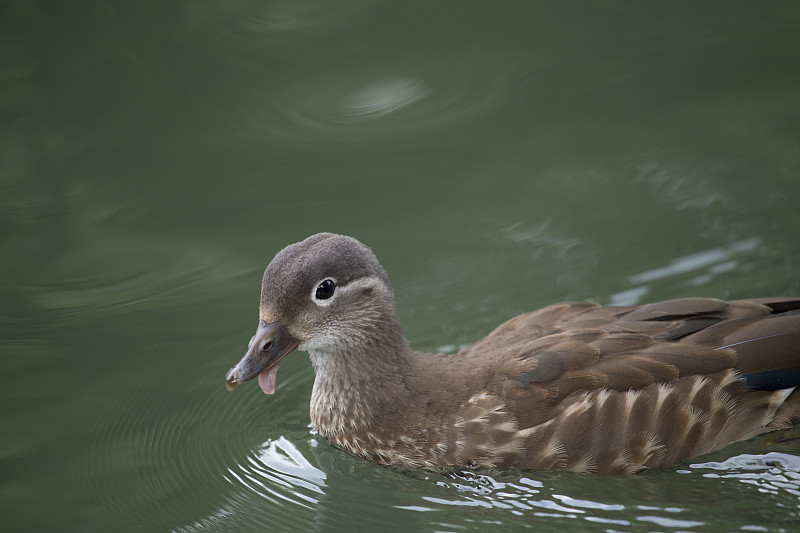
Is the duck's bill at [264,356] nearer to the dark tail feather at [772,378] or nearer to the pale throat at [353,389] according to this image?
the pale throat at [353,389]

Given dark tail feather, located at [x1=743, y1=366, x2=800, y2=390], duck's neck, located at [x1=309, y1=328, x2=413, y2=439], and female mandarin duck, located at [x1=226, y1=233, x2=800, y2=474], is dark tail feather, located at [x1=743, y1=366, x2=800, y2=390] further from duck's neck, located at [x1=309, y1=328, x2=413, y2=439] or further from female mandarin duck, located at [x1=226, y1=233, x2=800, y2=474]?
duck's neck, located at [x1=309, y1=328, x2=413, y2=439]

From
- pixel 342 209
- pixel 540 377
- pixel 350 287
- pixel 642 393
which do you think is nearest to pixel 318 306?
pixel 350 287

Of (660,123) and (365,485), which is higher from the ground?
(660,123)

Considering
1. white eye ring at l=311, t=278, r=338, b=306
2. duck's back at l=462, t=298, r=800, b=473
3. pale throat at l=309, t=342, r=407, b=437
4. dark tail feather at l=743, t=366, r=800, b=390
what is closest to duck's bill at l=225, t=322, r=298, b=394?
white eye ring at l=311, t=278, r=338, b=306

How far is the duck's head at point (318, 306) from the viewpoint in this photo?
632 cm

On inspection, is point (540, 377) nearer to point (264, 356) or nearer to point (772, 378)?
point (772, 378)

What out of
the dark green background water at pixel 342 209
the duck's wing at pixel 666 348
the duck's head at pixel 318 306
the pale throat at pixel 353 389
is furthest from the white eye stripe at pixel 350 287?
the dark green background water at pixel 342 209

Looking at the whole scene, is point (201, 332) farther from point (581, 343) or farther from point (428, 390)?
point (581, 343)

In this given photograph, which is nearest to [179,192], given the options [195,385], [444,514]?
[195,385]

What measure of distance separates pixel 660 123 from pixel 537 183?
1.49 metres

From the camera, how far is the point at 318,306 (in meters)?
6.46

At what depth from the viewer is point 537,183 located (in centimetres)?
913

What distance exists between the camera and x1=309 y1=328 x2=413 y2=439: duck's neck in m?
6.65

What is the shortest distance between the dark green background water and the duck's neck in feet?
0.88
